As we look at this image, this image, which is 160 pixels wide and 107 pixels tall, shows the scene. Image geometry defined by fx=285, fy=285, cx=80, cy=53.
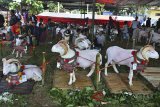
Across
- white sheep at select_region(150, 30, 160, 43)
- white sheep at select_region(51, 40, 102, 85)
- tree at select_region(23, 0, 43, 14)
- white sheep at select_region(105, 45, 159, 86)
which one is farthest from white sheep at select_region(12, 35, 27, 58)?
tree at select_region(23, 0, 43, 14)

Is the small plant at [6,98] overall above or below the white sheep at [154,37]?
below

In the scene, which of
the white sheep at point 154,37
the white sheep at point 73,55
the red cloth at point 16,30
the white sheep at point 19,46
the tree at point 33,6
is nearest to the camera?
the white sheep at point 73,55

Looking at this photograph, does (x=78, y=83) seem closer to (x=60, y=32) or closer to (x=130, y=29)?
(x=60, y=32)

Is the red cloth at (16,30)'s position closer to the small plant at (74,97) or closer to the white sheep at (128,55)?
the white sheep at (128,55)

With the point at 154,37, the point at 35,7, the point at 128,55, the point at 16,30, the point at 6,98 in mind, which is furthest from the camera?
the point at 35,7

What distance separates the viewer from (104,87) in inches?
346

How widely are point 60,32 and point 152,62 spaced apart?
7454 mm

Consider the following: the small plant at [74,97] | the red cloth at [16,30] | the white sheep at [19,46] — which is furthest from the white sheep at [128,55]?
the red cloth at [16,30]

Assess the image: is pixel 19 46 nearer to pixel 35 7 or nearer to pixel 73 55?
pixel 73 55

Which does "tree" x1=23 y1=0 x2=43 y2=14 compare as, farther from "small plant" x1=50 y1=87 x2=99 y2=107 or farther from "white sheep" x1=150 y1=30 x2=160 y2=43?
"small plant" x1=50 y1=87 x2=99 y2=107

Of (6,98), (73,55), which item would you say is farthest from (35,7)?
(6,98)

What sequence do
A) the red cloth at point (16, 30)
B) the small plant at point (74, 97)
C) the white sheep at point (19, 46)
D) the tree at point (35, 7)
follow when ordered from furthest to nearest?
the tree at point (35, 7)
the red cloth at point (16, 30)
the white sheep at point (19, 46)
the small plant at point (74, 97)

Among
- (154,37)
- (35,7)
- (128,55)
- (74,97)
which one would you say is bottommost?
(74,97)

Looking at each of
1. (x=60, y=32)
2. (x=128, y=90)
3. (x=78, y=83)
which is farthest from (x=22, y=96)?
(x=60, y=32)
